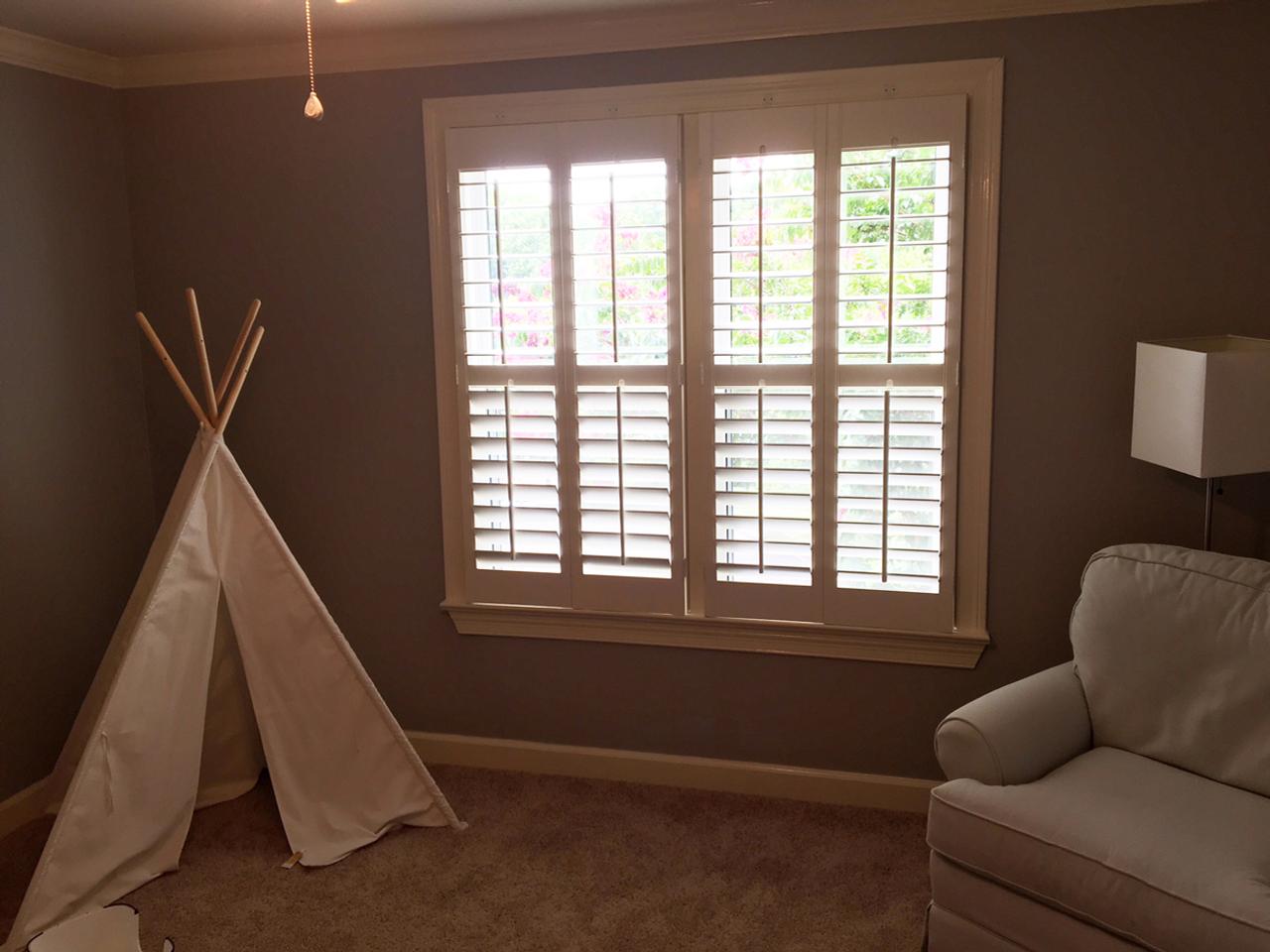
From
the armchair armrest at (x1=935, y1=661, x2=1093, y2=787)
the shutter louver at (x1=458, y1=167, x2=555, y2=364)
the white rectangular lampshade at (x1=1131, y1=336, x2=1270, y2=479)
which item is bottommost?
the armchair armrest at (x1=935, y1=661, x2=1093, y2=787)

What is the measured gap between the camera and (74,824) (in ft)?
9.09

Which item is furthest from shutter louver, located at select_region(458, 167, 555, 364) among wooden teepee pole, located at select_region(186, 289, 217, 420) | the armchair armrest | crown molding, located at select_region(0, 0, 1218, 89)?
the armchair armrest

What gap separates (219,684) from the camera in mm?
3391

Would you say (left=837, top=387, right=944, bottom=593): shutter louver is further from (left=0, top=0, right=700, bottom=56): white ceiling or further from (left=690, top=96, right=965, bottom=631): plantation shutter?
(left=0, top=0, right=700, bottom=56): white ceiling

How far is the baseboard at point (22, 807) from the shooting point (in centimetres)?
326

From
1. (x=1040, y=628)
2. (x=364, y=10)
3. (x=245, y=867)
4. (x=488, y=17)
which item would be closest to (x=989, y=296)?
(x=1040, y=628)

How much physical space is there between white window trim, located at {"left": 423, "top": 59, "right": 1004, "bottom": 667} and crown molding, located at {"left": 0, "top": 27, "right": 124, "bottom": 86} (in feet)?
3.55

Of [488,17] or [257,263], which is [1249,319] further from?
[257,263]

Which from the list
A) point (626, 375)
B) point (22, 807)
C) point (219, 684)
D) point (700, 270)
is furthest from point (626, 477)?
point (22, 807)

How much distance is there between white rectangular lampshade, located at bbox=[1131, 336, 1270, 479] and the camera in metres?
2.46

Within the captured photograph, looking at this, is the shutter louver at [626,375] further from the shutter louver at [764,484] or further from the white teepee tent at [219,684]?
the white teepee tent at [219,684]

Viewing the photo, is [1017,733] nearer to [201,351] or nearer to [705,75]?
[705,75]

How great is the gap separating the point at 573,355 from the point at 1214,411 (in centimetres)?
172

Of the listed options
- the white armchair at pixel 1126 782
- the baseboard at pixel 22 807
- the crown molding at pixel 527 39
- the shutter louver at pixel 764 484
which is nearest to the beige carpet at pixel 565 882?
the baseboard at pixel 22 807
